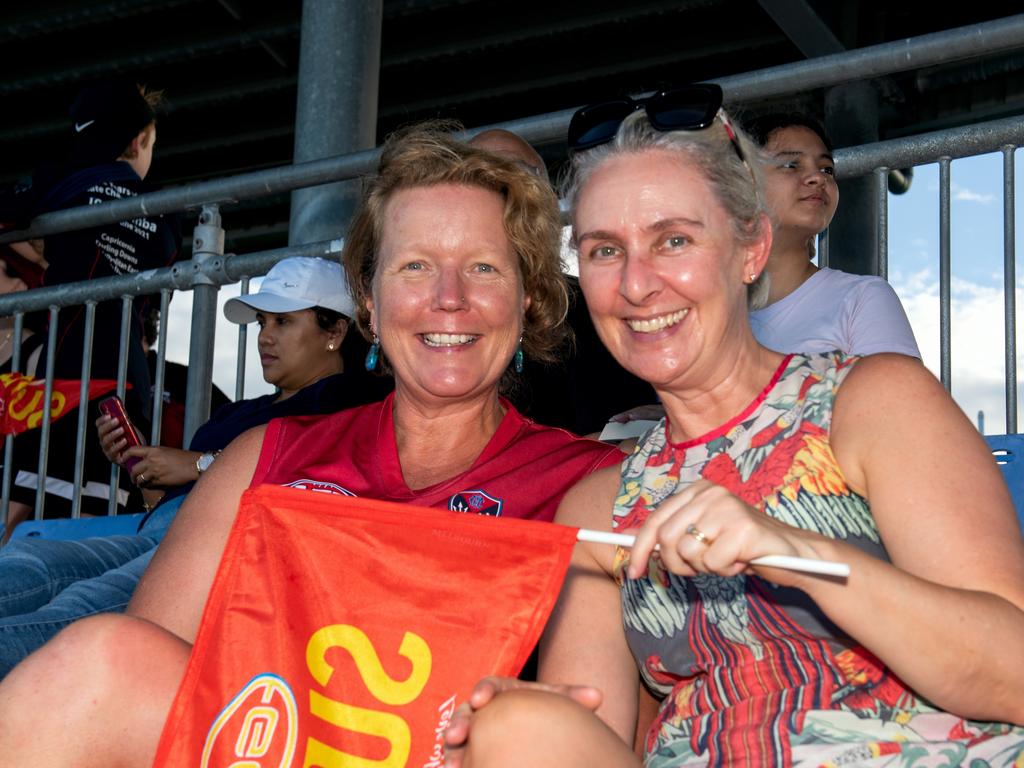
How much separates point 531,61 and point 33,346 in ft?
21.6

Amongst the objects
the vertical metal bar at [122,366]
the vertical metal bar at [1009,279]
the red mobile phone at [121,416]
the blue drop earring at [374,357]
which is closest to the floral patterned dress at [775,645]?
the blue drop earring at [374,357]

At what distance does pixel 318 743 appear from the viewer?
216 centimetres

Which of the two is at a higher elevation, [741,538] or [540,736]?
[741,538]

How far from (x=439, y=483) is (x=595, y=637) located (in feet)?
2.25

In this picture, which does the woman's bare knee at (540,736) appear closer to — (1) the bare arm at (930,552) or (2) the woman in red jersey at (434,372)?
(1) the bare arm at (930,552)

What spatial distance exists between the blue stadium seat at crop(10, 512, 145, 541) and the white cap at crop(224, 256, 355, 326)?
0.87 metres

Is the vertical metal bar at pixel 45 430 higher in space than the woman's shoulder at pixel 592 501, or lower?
higher

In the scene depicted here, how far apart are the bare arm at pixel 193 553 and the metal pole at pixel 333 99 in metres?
3.01

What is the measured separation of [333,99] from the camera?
646 cm

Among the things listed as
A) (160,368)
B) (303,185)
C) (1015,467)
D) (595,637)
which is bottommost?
(595,637)

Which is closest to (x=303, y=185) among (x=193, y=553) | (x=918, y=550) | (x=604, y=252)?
(x=193, y=553)

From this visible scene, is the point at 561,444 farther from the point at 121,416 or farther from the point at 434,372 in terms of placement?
the point at 121,416

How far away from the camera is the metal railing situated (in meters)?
3.70

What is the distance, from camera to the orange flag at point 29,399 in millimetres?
5320
